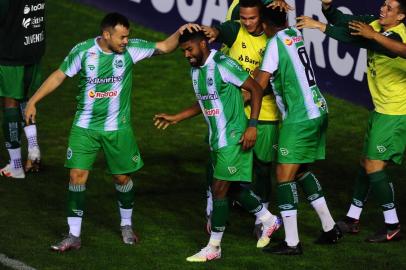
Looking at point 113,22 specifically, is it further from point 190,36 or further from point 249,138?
point 249,138

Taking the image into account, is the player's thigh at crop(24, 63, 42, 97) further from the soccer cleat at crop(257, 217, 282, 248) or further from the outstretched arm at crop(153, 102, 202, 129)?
the soccer cleat at crop(257, 217, 282, 248)

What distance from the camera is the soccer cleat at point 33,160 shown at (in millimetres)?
15086

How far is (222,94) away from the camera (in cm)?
1178

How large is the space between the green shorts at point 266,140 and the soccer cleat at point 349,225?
3.17 feet

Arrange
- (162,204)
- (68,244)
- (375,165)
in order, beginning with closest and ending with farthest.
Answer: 1. (68,244)
2. (375,165)
3. (162,204)

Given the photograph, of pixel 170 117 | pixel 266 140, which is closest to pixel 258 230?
pixel 266 140

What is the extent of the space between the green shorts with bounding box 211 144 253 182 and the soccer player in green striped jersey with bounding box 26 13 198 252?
100cm

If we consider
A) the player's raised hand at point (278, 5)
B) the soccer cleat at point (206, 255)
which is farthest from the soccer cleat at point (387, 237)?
the player's raised hand at point (278, 5)

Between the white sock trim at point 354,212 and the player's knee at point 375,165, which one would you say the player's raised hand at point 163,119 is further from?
the white sock trim at point 354,212

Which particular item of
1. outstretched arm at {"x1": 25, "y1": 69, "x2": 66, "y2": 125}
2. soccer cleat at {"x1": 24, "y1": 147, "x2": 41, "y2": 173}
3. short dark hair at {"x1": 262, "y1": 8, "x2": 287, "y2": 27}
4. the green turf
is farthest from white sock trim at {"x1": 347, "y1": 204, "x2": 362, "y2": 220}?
soccer cleat at {"x1": 24, "y1": 147, "x2": 41, "y2": 173}

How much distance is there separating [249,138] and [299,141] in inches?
22.4

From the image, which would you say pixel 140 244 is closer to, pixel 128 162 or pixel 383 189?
pixel 128 162

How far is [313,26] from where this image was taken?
Answer: 11828mm

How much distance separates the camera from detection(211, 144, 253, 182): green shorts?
38.5 ft
